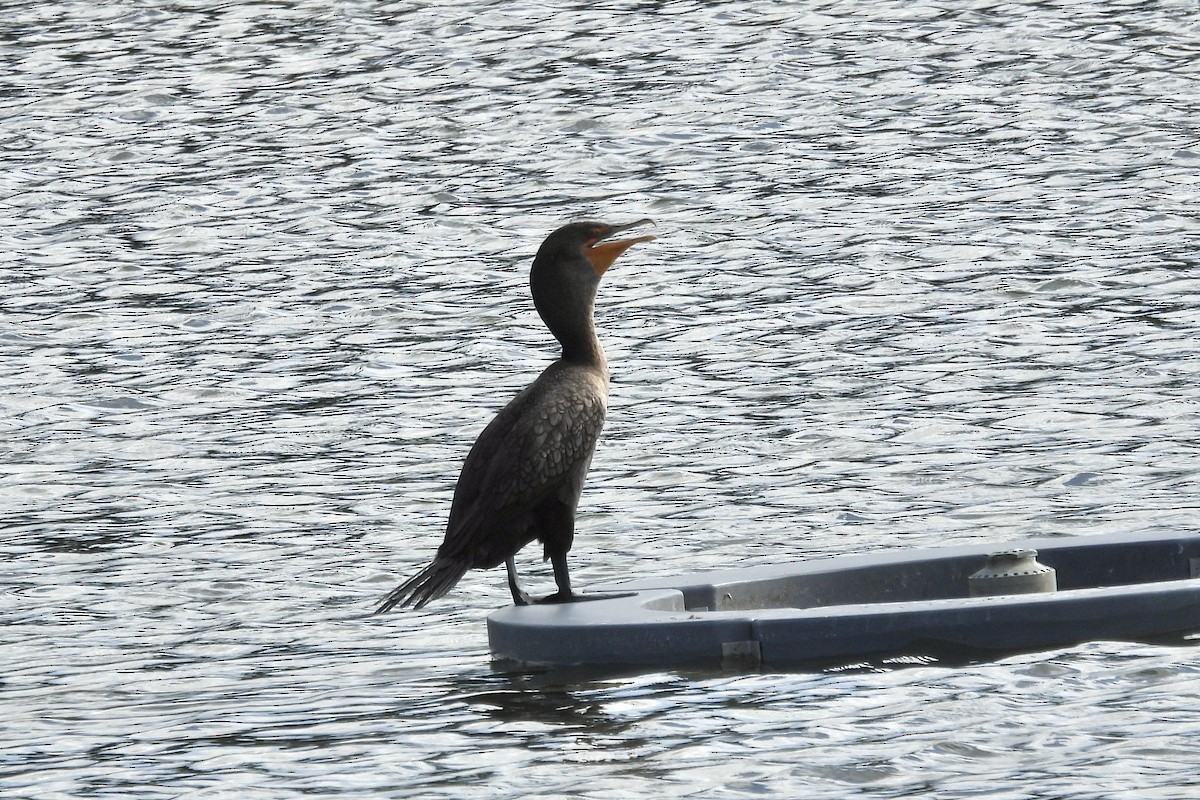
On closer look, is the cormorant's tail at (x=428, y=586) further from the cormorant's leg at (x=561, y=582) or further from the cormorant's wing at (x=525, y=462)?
the cormorant's leg at (x=561, y=582)

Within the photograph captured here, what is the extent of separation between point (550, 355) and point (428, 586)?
27.7ft

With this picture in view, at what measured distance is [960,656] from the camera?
25.9ft

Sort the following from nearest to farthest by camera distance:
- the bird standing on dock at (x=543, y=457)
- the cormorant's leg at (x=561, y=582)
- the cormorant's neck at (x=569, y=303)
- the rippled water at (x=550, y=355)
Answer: the rippled water at (x=550, y=355)
the bird standing on dock at (x=543, y=457)
the cormorant's leg at (x=561, y=582)
the cormorant's neck at (x=569, y=303)

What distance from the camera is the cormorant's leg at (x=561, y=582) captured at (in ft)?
27.6

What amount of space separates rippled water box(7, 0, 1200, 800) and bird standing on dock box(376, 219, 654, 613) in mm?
502

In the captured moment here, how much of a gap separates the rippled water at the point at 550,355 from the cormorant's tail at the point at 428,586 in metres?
0.34

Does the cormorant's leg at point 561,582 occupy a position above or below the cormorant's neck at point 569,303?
below

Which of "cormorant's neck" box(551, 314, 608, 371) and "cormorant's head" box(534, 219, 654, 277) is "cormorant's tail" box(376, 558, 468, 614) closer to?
"cormorant's neck" box(551, 314, 608, 371)

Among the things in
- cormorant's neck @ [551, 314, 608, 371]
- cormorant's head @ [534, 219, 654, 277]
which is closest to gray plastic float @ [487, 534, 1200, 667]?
cormorant's neck @ [551, 314, 608, 371]

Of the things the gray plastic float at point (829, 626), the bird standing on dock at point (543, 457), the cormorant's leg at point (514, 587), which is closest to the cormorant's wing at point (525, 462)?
the bird standing on dock at point (543, 457)

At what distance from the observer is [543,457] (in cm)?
818

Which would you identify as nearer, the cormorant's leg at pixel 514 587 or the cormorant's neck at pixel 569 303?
the cormorant's leg at pixel 514 587

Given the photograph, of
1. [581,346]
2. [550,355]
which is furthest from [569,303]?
[550,355]

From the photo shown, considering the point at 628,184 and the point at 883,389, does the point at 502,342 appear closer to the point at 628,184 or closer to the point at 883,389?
the point at 883,389
